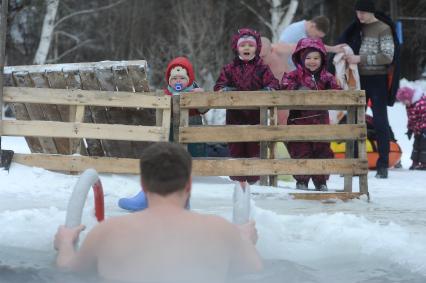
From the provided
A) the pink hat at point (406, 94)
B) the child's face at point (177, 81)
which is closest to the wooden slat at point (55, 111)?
the child's face at point (177, 81)

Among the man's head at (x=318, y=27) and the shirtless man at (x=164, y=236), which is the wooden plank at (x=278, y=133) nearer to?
the man's head at (x=318, y=27)

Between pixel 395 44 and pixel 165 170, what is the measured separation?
590cm

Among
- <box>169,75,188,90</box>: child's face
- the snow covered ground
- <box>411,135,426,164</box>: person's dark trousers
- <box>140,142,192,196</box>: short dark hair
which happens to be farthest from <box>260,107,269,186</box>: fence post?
<box>411,135,426,164</box>: person's dark trousers

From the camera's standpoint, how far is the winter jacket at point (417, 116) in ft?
35.2

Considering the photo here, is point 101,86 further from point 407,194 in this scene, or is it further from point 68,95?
point 407,194

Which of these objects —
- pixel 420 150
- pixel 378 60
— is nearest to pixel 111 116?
pixel 378 60

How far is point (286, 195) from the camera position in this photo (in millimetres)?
5949

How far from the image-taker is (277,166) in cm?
600

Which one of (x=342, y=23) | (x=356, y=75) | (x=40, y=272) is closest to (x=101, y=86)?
(x=356, y=75)

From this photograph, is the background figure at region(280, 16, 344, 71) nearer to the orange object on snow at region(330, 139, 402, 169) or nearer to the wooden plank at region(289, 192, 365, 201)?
the orange object on snow at region(330, 139, 402, 169)

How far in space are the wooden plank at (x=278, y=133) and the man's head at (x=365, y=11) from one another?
7.65 feet

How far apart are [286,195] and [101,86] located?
231 centimetres

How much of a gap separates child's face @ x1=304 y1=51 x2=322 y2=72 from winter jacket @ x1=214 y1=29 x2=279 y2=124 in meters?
0.36

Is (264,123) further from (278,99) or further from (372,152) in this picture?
(372,152)
